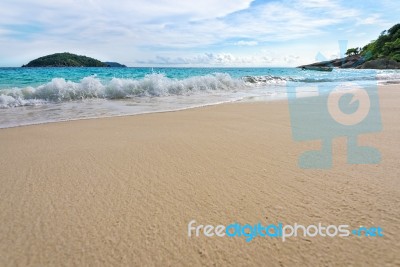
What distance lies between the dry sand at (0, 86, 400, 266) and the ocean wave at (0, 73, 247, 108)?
5.99m

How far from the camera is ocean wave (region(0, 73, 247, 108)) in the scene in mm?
8012

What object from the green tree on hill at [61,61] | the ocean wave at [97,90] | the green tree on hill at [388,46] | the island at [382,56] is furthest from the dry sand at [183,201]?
the green tree on hill at [61,61]

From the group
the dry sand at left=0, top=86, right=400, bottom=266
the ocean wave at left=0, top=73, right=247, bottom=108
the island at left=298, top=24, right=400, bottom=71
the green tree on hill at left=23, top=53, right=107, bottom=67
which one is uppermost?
the green tree on hill at left=23, top=53, right=107, bottom=67

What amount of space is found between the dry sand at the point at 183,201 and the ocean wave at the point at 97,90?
599 centimetres

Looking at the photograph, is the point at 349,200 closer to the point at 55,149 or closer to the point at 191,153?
the point at 191,153

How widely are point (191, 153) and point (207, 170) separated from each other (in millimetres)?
481

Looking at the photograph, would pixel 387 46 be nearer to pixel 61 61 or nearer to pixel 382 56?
pixel 382 56

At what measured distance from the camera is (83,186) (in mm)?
1818

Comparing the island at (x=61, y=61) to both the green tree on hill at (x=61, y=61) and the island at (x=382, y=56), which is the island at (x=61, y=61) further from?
the island at (x=382, y=56)

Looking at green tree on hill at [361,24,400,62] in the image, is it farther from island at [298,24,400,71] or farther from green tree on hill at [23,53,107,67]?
green tree on hill at [23,53,107,67]

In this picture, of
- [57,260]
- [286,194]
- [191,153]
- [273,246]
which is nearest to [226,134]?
[191,153]

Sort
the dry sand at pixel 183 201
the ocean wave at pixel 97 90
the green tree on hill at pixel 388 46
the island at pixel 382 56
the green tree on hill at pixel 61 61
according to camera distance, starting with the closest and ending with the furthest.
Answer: the dry sand at pixel 183 201 < the ocean wave at pixel 97 90 < the island at pixel 382 56 < the green tree on hill at pixel 388 46 < the green tree on hill at pixel 61 61

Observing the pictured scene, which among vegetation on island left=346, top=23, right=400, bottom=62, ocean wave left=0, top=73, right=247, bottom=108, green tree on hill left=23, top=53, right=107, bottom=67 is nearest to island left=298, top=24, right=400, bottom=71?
vegetation on island left=346, top=23, right=400, bottom=62

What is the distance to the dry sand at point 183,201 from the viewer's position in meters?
1.13
